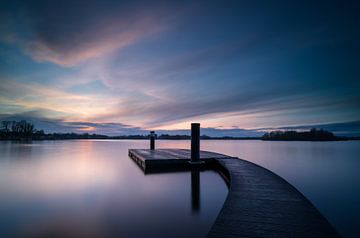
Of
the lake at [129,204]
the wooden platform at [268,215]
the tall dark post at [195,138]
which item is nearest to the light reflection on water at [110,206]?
the lake at [129,204]

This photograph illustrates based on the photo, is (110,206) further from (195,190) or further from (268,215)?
(268,215)

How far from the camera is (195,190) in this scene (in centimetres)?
Answer: 756

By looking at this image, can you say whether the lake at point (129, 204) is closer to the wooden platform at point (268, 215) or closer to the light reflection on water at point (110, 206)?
the light reflection on water at point (110, 206)

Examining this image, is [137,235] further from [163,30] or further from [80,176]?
[163,30]

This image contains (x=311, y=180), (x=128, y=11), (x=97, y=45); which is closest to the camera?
(x=128, y=11)

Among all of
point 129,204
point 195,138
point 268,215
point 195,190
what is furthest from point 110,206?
point 195,138

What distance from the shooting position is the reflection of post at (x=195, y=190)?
233 inches

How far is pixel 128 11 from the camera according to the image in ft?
31.7

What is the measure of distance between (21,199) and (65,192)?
1.32 m

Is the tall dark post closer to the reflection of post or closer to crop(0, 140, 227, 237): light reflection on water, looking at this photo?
the reflection of post

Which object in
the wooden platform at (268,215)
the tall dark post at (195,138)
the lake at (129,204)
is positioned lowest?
the lake at (129,204)

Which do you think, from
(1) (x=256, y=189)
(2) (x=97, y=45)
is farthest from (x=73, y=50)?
(1) (x=256, y=189)

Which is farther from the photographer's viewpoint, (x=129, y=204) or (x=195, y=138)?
(x=195, y=138)

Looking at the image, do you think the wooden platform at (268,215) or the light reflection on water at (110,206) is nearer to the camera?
the wooden platform at (268,215)
